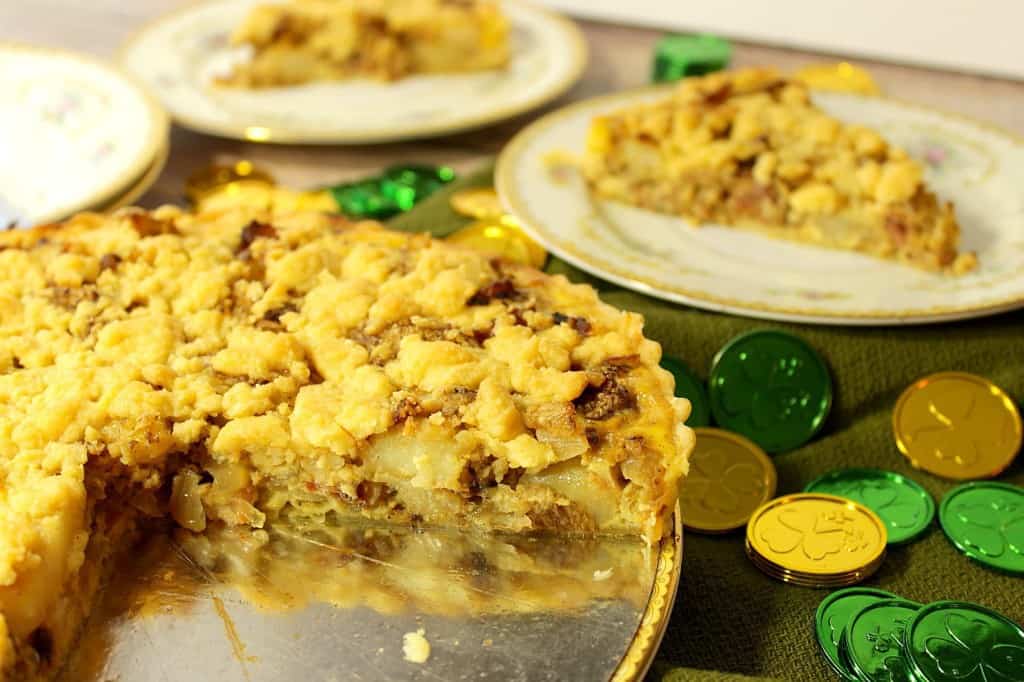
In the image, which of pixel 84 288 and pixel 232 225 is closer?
pixel 84 288

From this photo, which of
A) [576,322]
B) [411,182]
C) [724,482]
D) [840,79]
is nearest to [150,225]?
[576,322]

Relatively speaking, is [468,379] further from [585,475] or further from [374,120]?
[374,120]

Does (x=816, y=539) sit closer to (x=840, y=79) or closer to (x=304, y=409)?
(x=304, y=409)

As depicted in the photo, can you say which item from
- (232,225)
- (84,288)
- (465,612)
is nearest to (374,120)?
(232,225)

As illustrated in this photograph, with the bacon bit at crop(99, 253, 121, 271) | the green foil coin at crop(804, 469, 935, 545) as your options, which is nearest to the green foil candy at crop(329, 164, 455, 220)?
Result: the bacon bit at crop(99, 253, 121, 271)

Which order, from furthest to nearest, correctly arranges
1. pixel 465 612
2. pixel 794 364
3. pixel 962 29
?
pixel 962 29, pixel 794 364, pixel 465 612

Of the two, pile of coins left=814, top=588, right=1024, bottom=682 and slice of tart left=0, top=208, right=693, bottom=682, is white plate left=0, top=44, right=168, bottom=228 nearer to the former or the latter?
slice of tart left=0, top=208, right=693, bottom=682

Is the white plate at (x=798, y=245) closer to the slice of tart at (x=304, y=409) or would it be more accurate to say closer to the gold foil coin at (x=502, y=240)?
the gold foil coin at (x=502, y=240)
